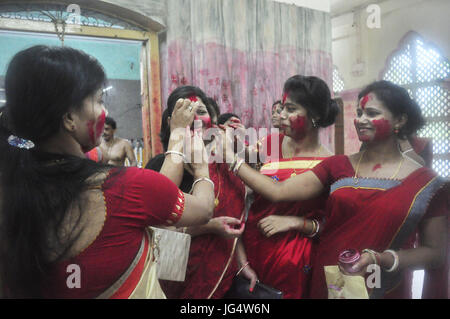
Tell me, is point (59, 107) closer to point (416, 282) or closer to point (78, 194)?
point (78, 194)

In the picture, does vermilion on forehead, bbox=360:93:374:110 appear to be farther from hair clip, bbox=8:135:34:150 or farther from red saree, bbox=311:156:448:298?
hair clip, bbox=8:135:34:150

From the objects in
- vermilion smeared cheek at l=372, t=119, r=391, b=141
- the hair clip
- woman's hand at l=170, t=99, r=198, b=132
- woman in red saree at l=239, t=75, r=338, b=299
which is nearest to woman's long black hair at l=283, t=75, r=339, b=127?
woman in red saree at l=239, t=75, r=338, b=299

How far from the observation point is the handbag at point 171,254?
1.08 metres

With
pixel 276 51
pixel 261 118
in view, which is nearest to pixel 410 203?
pixel 261 118

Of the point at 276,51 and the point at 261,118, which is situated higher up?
the point at 276,51

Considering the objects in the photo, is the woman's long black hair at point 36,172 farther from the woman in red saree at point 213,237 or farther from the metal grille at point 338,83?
the metal grille at point 338,83

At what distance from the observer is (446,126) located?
1.66 metres

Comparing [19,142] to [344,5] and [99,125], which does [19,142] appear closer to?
[99,125]

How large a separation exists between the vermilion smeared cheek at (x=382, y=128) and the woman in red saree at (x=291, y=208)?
0.36 meters

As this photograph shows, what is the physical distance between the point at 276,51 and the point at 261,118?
2.02 ft

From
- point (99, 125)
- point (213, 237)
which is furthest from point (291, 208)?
point (99, 125)

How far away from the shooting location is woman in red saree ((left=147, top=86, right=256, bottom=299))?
139 cm

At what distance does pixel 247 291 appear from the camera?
1.45 m

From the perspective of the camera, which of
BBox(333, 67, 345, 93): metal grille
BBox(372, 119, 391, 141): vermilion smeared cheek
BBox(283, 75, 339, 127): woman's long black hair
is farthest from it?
BBox(333, 67, 345, 93): metal grille
